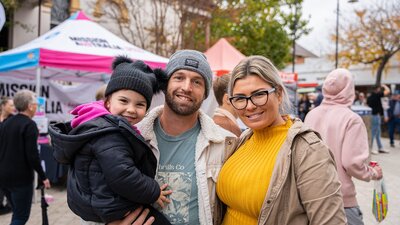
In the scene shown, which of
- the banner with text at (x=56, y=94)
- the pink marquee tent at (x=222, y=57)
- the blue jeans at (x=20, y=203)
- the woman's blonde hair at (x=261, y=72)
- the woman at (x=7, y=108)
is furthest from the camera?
the pink marquee tent at (x=222, y=57)

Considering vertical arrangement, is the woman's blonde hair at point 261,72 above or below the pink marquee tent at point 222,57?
below

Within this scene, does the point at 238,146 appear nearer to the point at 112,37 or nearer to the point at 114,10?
the point at 112,37

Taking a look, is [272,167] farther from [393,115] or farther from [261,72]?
[393,115]

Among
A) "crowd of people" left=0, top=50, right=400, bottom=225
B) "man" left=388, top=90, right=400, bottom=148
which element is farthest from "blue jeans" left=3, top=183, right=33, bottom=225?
"man" left=388, top=90, right=400, bottom=148

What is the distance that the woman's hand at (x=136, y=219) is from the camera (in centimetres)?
195

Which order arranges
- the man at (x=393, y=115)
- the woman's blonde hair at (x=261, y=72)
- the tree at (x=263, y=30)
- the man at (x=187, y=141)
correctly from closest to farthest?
1. the woman's blonde hair at (x=261, y=72)
2. the man at (x=187, y=141)
3. the man at (x=393, y=115)
4. the tree at (x=263, y=30)

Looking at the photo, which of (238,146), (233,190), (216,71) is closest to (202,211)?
(233,190)

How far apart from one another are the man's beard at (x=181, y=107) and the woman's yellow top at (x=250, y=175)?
1.30 feet

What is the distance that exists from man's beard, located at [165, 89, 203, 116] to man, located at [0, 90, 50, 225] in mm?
2963

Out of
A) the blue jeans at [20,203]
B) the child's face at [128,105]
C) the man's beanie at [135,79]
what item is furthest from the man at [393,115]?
the child's face at [128,105]

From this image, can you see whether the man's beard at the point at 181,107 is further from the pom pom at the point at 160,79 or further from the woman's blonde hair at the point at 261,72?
the woman's blonde hair at the point at 261,72

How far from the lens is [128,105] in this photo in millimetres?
2211

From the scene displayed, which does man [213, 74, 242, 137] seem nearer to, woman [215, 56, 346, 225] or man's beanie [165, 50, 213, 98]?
man's beanie [165, 50, 213, 98]

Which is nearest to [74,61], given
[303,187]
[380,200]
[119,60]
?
[119,60]
